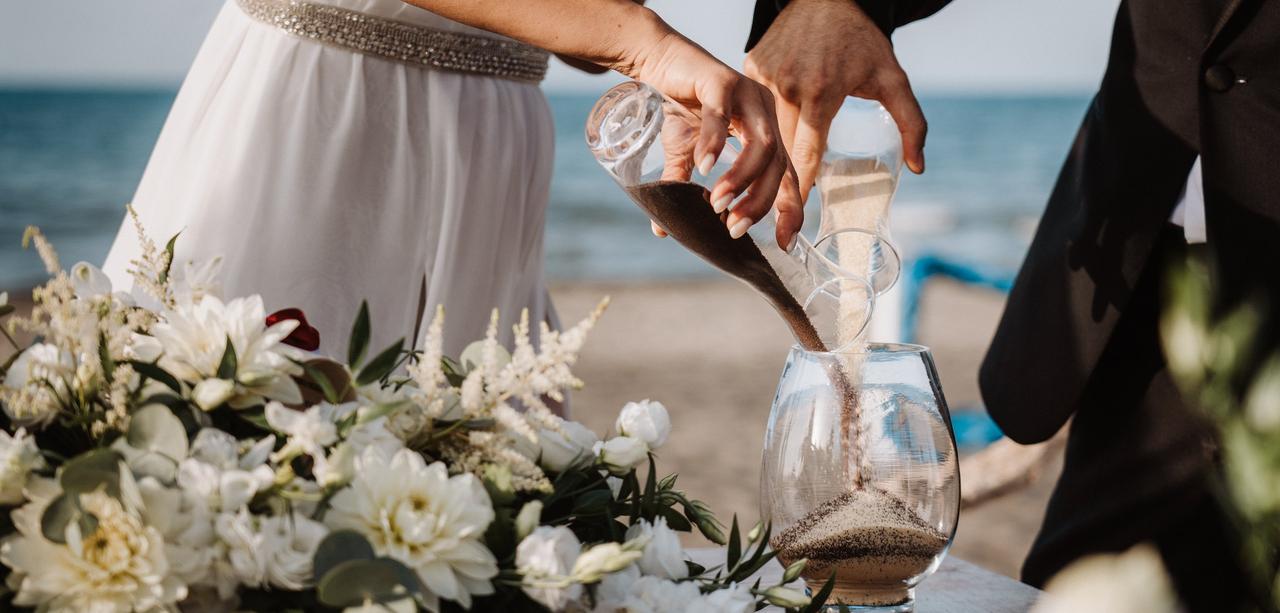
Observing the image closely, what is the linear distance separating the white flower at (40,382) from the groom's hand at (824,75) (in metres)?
0.71

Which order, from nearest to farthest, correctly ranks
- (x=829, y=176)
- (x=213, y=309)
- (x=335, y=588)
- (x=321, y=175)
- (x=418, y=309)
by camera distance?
(x=335, y=588) < (x=213, y=309) < (x=829, y=176) < (x=321, y=175) < (x=418, y=309)

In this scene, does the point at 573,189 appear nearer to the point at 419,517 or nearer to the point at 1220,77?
the point at 1220,77

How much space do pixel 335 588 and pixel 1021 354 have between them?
1.31 m

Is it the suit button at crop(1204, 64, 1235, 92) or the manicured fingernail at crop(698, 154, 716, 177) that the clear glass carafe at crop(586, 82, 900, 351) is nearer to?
the manicured fingernail at crop(698, 154, 716, 177)

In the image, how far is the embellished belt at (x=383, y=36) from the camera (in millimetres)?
1423

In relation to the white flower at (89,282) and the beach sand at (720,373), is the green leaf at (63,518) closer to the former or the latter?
the white flower at (89,282)

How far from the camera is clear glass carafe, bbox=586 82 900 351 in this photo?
1027 millimetres

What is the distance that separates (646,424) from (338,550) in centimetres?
27

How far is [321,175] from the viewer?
1.45 m

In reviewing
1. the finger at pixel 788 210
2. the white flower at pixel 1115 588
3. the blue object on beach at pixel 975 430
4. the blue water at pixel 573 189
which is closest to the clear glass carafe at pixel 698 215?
the finger at pixel 788 210

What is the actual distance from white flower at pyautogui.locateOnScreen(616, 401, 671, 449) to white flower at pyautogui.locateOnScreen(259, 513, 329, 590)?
0.25 meters

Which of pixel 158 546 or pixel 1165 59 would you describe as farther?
pixel 1165 59

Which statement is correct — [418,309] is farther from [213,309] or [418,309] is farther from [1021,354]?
[213,309]

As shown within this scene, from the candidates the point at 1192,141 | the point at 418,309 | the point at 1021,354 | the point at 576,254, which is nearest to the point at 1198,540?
the point at 1021,354
